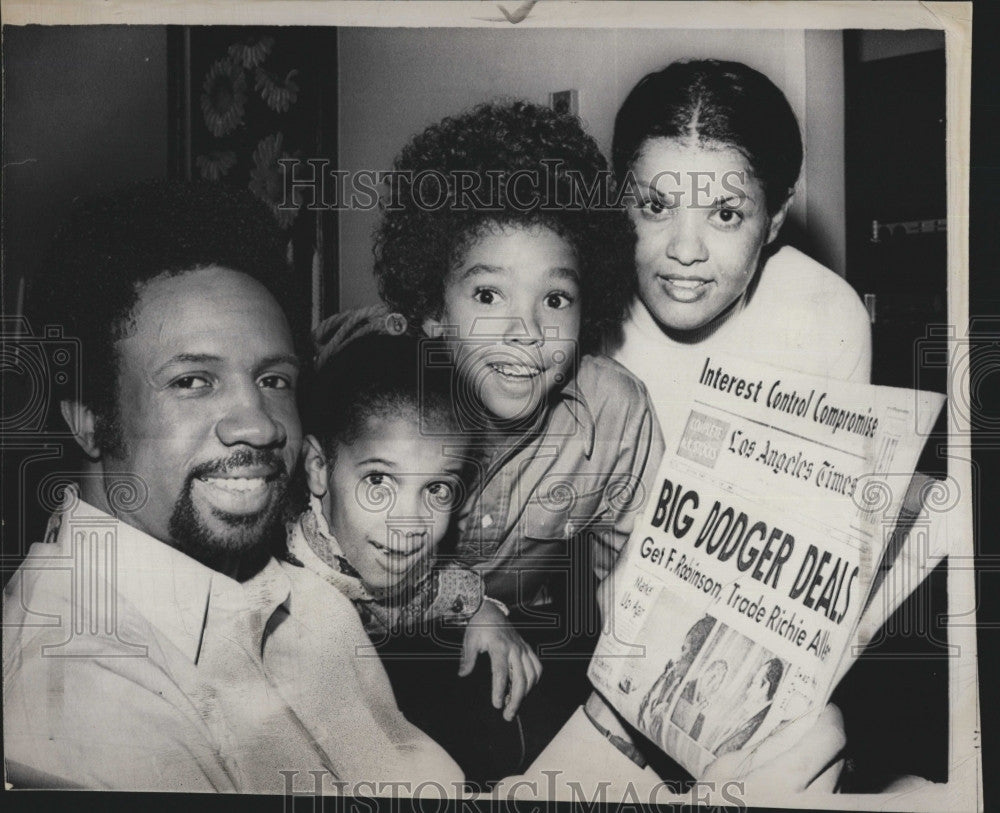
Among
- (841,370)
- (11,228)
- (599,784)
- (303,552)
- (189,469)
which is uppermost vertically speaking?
(11,228)

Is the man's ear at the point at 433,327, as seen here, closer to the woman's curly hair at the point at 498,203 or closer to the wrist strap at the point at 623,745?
the woman's curly hair at the point at 498,203

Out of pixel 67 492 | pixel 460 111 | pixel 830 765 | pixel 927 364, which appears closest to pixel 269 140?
pixel 460 111

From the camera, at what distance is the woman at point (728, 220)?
5.08ft

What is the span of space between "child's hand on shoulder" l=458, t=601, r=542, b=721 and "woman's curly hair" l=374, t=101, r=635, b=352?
1.44 feet

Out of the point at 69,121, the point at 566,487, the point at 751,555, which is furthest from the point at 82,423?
the point at 751,555

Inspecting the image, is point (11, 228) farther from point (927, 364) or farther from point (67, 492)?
point (927, 364)

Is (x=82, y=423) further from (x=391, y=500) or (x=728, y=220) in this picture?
(x=728, y=220)

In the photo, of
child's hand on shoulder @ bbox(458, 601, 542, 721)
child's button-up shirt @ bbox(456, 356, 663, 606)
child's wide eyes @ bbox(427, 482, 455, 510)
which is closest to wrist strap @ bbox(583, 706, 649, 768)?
child's hand on shoulder @ bbox(458, 601, 542, 721)

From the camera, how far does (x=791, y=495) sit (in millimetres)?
1553

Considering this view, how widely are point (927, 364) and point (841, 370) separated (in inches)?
5.2

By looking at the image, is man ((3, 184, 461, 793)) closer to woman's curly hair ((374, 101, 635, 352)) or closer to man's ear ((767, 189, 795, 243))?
woman's curly hair ((374, 101, 635, 352))

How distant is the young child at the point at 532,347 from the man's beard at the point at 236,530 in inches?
11.0

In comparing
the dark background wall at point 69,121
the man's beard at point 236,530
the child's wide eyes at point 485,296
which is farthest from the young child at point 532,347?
the dark background wall at point 69,121

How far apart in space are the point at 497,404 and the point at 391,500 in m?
0.22
